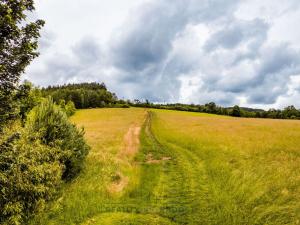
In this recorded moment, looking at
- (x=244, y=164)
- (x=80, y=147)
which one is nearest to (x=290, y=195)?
(x=244, y=164)

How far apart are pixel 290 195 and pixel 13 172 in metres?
13.6

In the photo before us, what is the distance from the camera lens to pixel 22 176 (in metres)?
10.9

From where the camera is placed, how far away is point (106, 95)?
15700 cm

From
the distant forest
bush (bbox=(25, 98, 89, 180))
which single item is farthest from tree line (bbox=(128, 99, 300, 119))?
bush (bbox=(25, 98, 89, 180))

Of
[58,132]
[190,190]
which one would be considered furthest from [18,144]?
[190,190]

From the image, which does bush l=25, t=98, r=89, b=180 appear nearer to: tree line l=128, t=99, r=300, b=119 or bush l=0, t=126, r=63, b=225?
bush l=0, t=126, r=63, b=225

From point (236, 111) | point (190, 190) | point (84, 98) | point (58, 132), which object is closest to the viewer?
point (190, 190)

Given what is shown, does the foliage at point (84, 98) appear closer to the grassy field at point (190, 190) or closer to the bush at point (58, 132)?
the grassy field at point (190, 190)

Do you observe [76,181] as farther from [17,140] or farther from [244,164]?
[244,164]

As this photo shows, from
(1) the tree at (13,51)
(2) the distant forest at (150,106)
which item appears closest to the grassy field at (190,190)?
(1) the tree at (13,51)

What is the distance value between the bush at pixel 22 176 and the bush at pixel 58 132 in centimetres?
193

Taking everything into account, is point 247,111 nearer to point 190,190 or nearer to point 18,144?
point 190,190

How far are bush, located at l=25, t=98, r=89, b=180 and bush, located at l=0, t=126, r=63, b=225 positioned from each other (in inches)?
76.1

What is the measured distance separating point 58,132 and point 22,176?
5315mm
